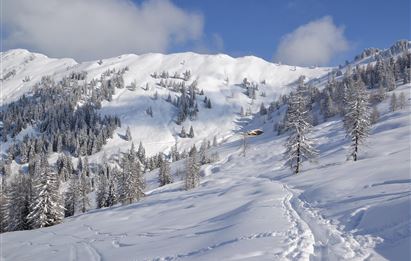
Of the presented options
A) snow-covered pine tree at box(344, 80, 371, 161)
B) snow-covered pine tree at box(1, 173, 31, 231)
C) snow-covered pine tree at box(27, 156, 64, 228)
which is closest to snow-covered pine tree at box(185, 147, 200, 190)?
snow-covered pine tree at box(27, 156, 64, 228)

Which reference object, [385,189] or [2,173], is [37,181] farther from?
[2,173]

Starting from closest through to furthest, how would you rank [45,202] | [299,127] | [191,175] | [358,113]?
[299,127]
[45,202]
[358,113]
[191,175]

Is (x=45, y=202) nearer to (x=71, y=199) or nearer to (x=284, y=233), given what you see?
(x=71, y=199)

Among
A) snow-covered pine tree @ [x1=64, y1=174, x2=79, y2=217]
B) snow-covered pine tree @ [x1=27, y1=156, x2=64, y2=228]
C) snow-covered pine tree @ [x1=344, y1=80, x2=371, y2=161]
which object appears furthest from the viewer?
snow-covered pine tree @ [x1=64, y1=174, x2=79, y2=217]

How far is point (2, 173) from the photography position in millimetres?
186000

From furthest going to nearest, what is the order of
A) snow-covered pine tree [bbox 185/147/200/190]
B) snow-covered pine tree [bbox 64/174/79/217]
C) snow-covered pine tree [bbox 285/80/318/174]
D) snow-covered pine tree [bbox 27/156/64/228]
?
snow-covered pine tree [bbox 64/174/79/217] < snow-covered pine tree [bbox 185/147/200/190] < snow-covered pine tree [bbox 27/156/64/228] < snow-covered pine tree [bbox 285/80/318/174]

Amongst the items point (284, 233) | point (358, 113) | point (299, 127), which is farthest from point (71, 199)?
point (284, 233)

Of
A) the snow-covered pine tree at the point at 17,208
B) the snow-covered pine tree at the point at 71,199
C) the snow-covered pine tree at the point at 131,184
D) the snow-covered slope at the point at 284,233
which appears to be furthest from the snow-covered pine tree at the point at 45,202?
the snow-covered pine tree at the point at 71,199

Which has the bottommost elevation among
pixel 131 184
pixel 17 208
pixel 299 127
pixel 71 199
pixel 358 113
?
pixel 71 199

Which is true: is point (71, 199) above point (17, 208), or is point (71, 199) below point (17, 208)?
below

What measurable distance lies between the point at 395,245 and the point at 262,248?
5835mm

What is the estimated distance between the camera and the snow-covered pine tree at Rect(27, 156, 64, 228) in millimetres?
57594

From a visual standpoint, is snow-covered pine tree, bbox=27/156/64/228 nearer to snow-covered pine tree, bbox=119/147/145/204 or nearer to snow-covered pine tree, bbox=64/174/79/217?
snow-covered pine tree, bbox=119/147/145/204

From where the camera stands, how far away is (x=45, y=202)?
58.1 metres
